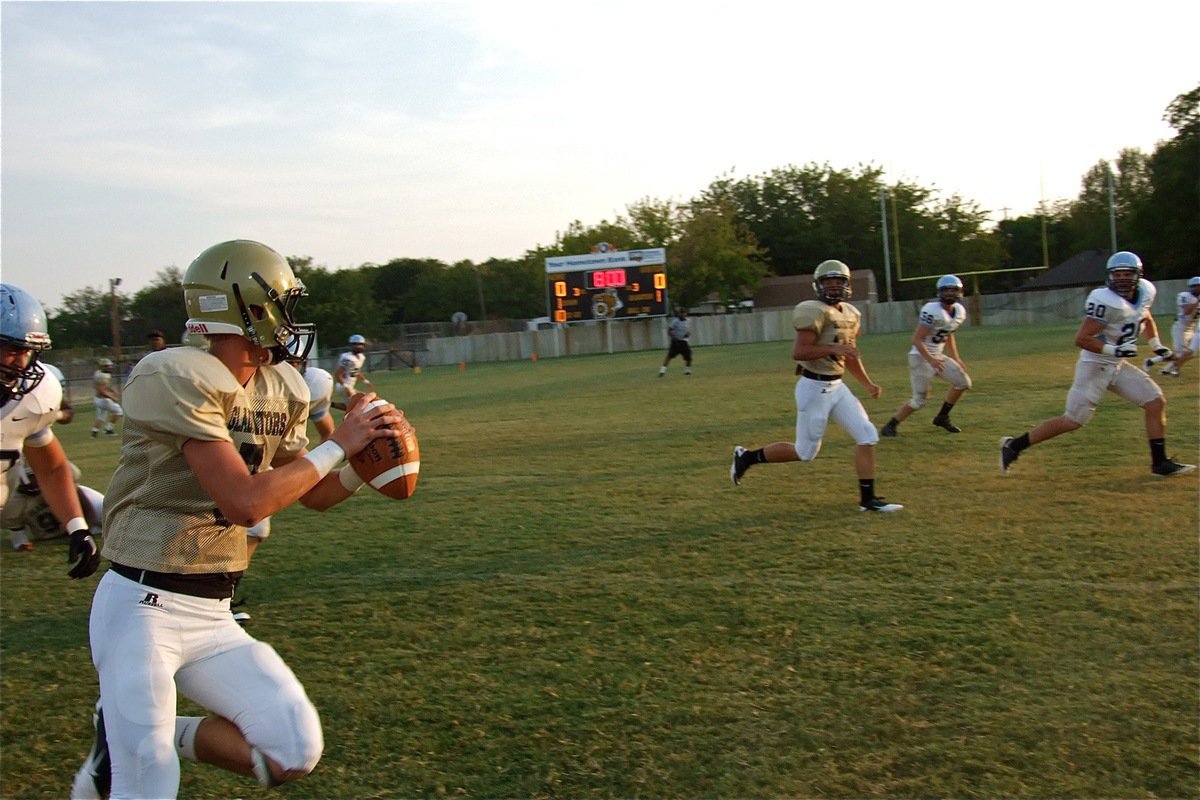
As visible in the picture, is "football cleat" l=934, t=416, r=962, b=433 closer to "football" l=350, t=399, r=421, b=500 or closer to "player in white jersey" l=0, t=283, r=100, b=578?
"player in white jersey" l=0, t=283, r=100, b=578

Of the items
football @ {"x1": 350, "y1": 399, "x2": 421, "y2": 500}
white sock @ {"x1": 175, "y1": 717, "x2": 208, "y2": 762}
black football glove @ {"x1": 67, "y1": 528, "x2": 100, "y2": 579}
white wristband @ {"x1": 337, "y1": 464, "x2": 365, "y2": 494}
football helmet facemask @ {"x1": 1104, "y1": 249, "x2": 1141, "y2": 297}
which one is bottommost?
white sock @ {"x1": 175, "y1": 717, "x2": 208, "y2": 762}

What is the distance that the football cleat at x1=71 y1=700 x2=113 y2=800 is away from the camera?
308cm

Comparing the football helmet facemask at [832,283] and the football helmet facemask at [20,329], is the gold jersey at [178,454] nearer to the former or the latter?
the football helmet facemask at [20,329]

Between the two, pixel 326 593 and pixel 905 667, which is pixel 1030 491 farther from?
pixel 326 593

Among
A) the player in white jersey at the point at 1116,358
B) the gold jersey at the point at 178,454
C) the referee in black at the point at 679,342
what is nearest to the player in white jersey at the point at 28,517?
the gold jersey at the point at 178,454

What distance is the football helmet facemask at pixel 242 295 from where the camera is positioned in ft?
10.2

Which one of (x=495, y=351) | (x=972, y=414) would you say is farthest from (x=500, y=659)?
(x=495, y=351)

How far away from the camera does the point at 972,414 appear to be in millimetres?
14164

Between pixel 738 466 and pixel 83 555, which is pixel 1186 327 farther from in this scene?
pixel 83 555

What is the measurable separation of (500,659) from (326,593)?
197 cm

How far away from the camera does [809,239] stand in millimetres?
69562

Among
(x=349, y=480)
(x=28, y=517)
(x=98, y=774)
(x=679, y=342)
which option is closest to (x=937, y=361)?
(x=28, y=517)

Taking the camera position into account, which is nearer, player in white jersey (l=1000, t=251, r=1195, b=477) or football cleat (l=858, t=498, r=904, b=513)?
football cleat (l=858, t=498, r=904, b=513)

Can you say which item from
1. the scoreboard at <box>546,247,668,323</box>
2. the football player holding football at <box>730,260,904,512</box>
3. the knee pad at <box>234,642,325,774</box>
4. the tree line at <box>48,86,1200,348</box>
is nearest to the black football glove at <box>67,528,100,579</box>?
the knee pad at <box>234,642,325,774</box>
